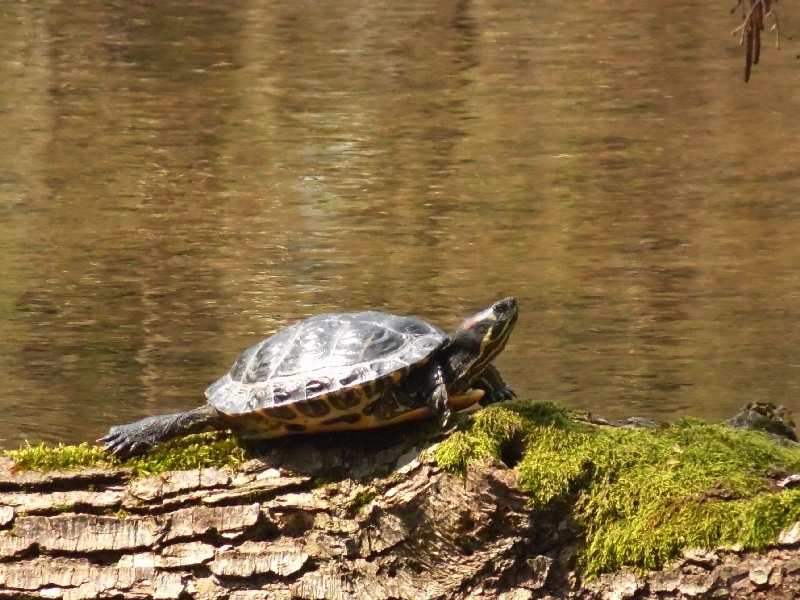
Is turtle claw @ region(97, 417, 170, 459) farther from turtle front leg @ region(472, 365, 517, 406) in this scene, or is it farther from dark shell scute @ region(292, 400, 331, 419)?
turtle front leg @ region(472, 365, 517, 406)

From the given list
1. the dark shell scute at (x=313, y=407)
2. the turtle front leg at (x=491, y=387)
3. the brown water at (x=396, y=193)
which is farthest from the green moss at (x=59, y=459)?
the brown water at (x=396, y=193)

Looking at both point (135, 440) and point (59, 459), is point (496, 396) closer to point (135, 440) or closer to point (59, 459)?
point (135, 440)

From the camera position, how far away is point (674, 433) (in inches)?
103

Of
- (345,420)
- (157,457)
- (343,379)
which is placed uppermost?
(343,379)

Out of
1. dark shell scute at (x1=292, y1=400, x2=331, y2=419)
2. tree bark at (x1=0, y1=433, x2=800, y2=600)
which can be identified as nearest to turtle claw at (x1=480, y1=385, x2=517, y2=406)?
tree bark at (x1=0, y1=433, x2=800, y2=600)

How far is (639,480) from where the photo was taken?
2.43 meters

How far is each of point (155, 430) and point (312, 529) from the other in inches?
18.4

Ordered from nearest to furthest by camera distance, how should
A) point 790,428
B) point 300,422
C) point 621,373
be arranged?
point 300,422, point 790,428, point 621,373

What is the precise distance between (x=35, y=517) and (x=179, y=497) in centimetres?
35

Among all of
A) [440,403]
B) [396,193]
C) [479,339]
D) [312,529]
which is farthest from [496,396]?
[396,193]

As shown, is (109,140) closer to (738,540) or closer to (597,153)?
(597,153)

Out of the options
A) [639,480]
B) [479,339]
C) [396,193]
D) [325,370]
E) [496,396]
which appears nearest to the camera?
[639,480]

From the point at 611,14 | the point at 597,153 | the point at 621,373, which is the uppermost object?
the point at 611,14

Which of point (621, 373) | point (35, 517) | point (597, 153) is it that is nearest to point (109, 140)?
point (597, 153)
